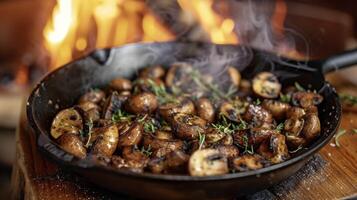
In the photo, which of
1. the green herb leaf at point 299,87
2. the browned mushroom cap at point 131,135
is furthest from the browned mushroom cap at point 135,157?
the green herb leaf at point 299,87

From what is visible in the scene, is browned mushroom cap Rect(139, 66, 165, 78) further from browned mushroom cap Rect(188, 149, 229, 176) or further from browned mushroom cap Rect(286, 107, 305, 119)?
browned mushroom cap Rect(188, 149, 229, 176)

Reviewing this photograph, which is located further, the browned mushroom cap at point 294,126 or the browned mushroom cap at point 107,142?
the browned mushroom cap at point 294,126

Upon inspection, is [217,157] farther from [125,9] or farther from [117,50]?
[125,9]

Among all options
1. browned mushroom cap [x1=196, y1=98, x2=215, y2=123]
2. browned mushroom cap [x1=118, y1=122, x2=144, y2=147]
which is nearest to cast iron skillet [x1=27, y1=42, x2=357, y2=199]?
browned mushroom cap [x1=118, y1=122, x2=144, y2=147]

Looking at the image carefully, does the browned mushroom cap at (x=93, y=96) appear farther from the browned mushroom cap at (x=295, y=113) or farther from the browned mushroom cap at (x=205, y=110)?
the browned mushroom cap at (x=295, y=113)

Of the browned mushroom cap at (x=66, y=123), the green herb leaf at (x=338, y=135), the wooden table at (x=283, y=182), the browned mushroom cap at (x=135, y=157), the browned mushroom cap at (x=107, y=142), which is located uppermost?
the browned mushroom cap at (x=66, y=123)

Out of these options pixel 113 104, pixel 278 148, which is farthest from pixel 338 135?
pixel 113 104

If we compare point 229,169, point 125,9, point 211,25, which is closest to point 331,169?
point 229,169
